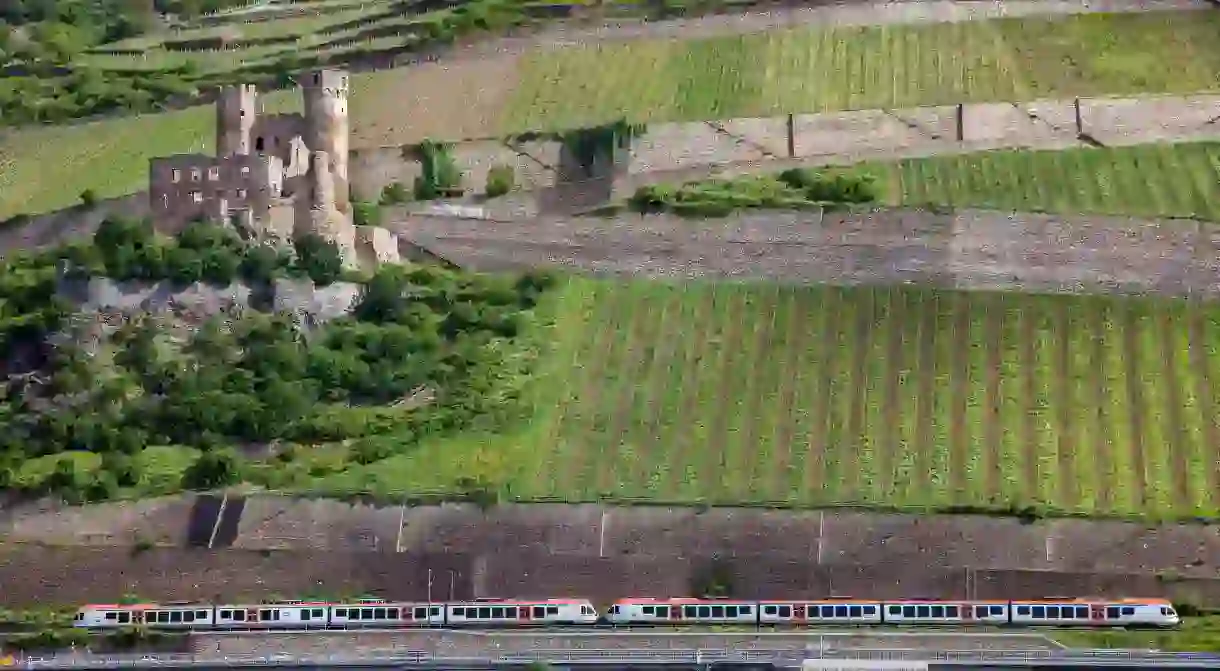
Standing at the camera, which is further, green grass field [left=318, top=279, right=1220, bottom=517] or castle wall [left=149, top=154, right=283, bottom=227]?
castle wall [left=149, top=154, right=283, bottom=227]

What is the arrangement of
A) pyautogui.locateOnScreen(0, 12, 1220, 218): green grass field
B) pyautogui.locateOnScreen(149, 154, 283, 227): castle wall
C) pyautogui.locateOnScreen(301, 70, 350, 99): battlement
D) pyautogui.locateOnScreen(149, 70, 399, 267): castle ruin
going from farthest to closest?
pyautogui.locateOnScreen(0, 12, 1220, 218): green grass field < pyautogui.locateOnScreen(301, 70, 350, 99): battlement < pyautogui.locateOnScreen(149, 70, 399, 267): castle ruin < pyautogui.locateOnScreen(149, 154, 283, 227): castle wall

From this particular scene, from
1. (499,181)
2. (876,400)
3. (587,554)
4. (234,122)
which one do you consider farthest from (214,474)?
(499,181)

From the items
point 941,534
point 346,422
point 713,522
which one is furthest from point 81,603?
point 941,534

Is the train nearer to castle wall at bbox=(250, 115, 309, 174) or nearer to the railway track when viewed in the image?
the railway track

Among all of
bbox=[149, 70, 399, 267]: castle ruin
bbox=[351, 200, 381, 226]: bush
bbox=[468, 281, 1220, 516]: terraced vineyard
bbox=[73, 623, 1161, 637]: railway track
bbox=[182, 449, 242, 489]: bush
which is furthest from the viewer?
bbox=[351, 200, 381, 226]: bush

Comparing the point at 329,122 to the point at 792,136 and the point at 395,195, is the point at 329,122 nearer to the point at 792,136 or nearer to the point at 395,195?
the point at 395,195

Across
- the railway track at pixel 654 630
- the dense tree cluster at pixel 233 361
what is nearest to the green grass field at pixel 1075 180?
the dense tree cluster at pixel 233 361

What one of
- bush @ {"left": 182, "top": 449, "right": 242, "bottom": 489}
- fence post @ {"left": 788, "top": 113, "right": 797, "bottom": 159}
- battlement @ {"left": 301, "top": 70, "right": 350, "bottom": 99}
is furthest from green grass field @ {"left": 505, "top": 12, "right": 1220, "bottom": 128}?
bush @ {"left": 182, "top": 449, "right": 242, "bottom": 489}

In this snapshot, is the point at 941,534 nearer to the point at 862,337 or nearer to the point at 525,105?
the point at 862,337
